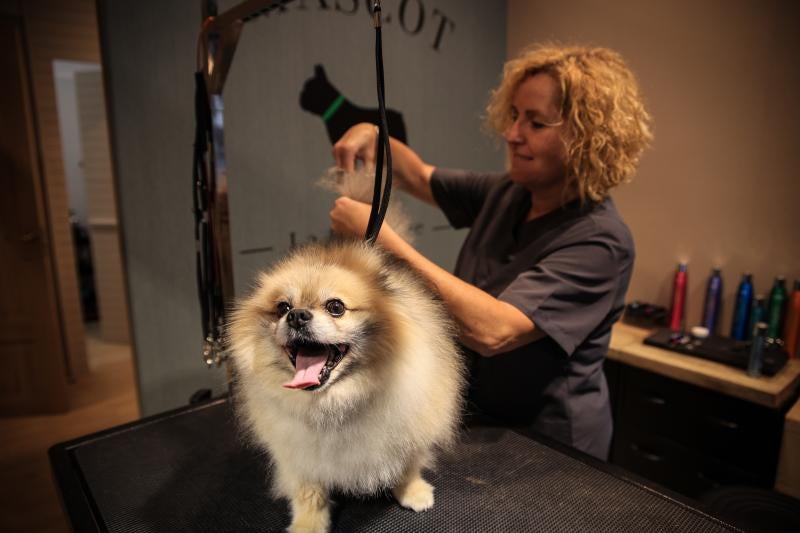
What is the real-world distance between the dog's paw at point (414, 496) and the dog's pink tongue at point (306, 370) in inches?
12.6

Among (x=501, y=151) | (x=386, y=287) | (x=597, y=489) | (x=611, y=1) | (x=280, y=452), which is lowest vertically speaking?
(x=597, y=489)

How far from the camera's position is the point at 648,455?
5.99 ft

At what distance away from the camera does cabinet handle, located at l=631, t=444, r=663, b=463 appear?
5.91ft

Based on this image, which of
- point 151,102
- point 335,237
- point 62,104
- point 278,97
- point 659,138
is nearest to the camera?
point 335,237

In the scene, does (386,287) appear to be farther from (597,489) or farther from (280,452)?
(597,489)

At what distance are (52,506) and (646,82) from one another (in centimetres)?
309

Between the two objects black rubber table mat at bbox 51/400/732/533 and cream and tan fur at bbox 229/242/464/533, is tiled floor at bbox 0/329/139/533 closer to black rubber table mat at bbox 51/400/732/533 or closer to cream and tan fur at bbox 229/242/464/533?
black rubber table mat at bbox 51/400/732/533

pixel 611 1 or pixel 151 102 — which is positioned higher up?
pixel 611 1

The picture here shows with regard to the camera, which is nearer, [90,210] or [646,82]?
[646,82]

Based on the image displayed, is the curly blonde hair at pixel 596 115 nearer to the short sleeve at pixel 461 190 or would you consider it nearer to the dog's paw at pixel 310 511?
the short sleeve at pixel 461 190

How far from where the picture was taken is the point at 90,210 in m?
3.75

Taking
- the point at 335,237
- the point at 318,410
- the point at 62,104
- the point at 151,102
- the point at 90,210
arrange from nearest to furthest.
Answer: the point at 318,410 → the point at 335,237 → the point at 151,102 → the point at 90,210 → the point at 62,104

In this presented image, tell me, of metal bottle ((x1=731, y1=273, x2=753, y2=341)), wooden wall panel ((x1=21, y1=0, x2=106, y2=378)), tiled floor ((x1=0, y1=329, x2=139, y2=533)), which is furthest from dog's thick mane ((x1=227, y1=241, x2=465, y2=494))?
wooden wall panel ((x1=21, y1=0, x2=106, y2=378))

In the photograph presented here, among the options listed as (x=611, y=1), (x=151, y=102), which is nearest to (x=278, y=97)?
(x=151, y=102)
